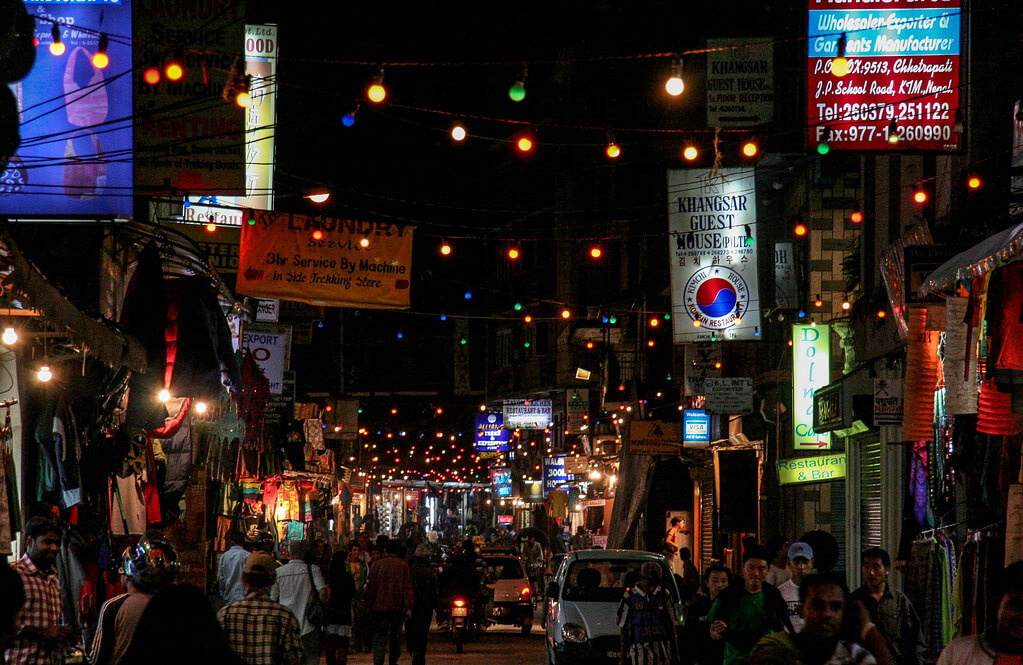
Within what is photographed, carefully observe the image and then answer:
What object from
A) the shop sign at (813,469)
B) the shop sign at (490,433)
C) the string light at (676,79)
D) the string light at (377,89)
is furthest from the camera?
the shop sign at (490,433)

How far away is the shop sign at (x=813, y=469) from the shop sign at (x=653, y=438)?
813 centimetres

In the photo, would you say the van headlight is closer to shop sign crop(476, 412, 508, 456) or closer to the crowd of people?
the crowd of people

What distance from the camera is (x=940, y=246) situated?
13711mm

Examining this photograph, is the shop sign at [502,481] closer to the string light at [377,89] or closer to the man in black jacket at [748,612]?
the string light at [377,89]

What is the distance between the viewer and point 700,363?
95.2ft

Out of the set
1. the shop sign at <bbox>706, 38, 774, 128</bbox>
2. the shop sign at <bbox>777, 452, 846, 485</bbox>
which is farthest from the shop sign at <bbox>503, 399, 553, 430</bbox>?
the shop sign at <bbox>706, 38, 774, 128</bbox>

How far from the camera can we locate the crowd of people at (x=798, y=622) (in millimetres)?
5875

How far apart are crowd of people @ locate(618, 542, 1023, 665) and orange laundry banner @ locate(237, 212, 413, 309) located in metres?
5.61

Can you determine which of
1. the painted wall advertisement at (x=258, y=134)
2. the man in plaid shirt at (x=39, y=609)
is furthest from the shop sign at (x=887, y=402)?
the man in plaid shirt at (x=39, y=609)

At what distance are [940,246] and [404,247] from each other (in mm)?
7419

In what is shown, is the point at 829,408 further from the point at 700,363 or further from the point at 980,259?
the point at 700,363

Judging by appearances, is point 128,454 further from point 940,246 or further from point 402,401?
point 402,401

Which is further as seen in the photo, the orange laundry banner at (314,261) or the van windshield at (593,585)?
the orange laundry banner at (314,261)

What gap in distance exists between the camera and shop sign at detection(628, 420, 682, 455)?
3081cm
